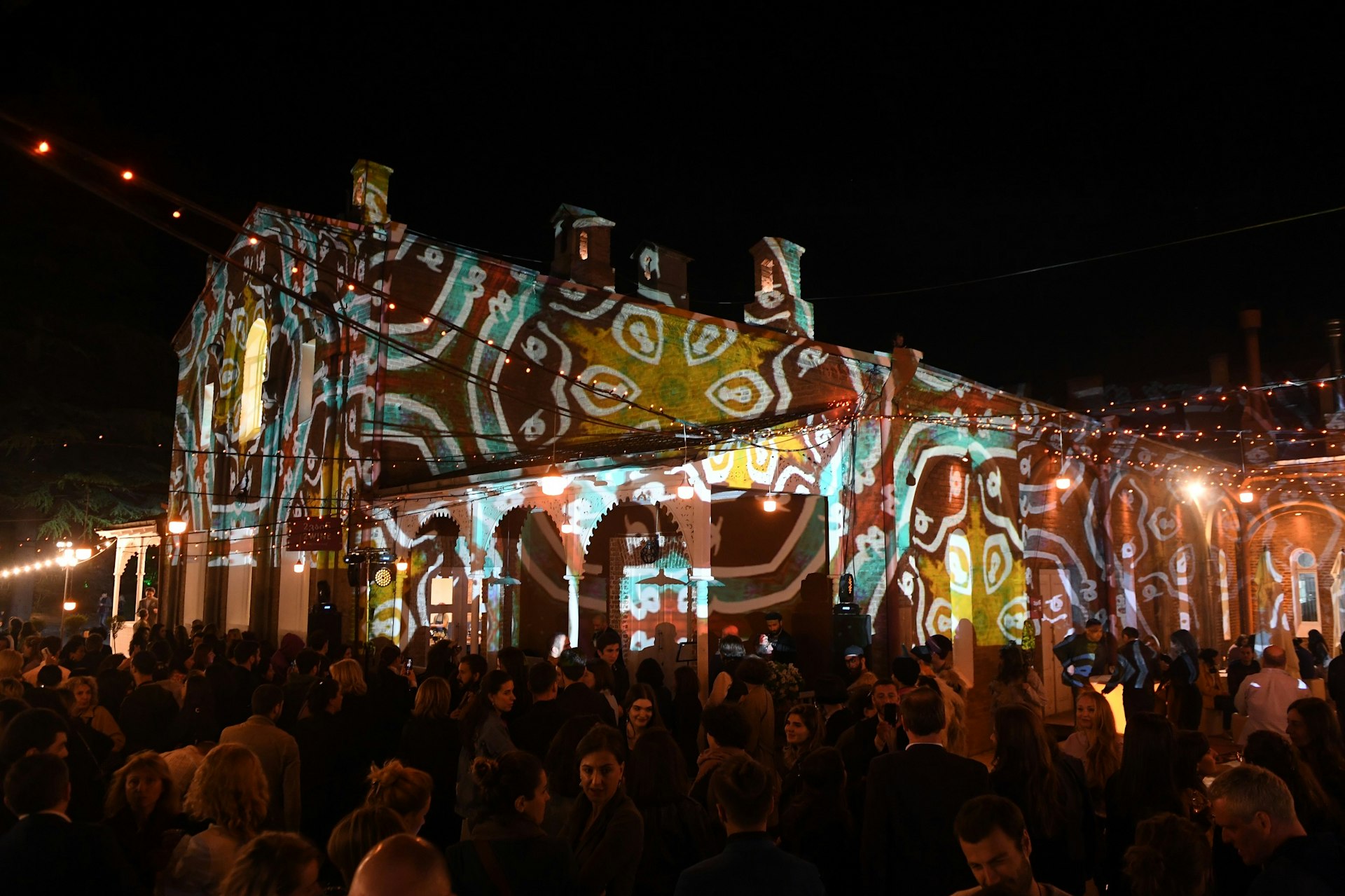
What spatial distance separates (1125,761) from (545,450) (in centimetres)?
1540

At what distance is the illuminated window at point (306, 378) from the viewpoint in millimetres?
20375

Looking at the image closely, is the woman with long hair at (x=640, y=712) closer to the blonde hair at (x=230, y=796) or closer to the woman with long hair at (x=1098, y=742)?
the woman with long hair at (x=1098, y=742)

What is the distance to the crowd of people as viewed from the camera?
3127mm

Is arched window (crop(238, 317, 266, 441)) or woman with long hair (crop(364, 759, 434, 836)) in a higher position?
arched window (crop(238, 317, 266, 441))

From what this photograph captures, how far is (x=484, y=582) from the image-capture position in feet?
56.9

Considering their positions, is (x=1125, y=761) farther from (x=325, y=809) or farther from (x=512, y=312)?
(x=512, y=312)

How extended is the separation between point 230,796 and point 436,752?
83.3 inches

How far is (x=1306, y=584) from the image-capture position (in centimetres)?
2492

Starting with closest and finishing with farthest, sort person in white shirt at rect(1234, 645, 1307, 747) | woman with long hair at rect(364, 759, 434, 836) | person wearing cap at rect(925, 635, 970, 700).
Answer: woman with long hair at rect(364, 759, 434, 836) → person wearing cap at rect(925, 635, 970, 700) → person in white shirt at rect(1234, 645, 1307, 747)

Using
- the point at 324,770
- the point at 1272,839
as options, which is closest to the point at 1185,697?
the point at 1272,839

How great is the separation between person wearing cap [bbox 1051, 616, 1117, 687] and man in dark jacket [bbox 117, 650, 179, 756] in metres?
10.00

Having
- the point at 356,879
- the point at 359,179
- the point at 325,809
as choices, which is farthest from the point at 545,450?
the point at 356,879

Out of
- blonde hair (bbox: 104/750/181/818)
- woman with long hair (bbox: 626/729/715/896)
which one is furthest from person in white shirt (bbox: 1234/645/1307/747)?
blonde hair (bbox: 104/750/181/818)

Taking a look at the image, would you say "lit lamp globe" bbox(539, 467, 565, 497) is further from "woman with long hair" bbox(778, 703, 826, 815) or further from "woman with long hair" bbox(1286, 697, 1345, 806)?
"woman with long hair" bbox(1286, 697, 1345, 806)
